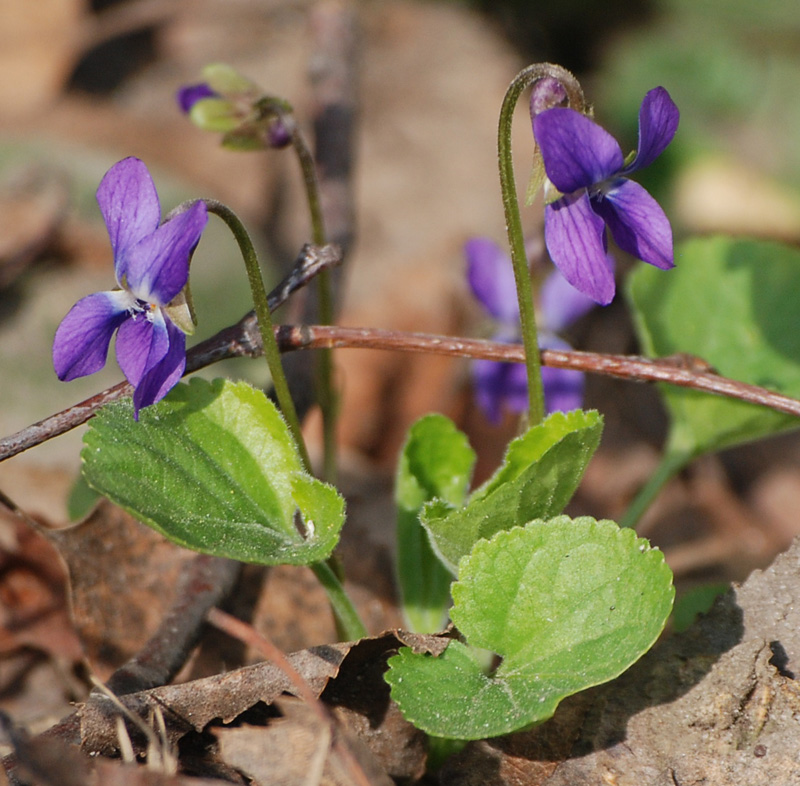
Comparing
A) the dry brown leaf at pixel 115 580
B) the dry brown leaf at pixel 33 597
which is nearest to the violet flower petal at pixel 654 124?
the dry brown leaf at pixel 115 580

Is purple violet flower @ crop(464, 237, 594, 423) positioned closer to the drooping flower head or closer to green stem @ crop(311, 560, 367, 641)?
the drooping flower head

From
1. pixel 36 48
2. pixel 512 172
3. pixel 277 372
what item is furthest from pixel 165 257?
pixel 36 48

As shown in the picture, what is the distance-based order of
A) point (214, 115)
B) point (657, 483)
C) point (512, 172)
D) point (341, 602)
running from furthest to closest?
point (657, 483) → point (214, 115) → point (341, 602) → point (512, 172)

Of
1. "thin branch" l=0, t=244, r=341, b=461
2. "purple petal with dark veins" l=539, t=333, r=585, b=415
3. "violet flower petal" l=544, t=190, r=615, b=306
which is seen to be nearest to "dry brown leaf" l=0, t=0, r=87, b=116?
"purple petal with dark veins" l=539, t=333, r=585, b=415

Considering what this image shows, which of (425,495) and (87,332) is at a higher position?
(87,332)

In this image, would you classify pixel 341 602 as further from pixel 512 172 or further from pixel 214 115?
pixel 214 115

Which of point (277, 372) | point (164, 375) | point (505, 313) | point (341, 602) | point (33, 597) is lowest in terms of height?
point (33, 597)

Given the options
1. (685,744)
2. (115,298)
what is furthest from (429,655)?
(115,298)
